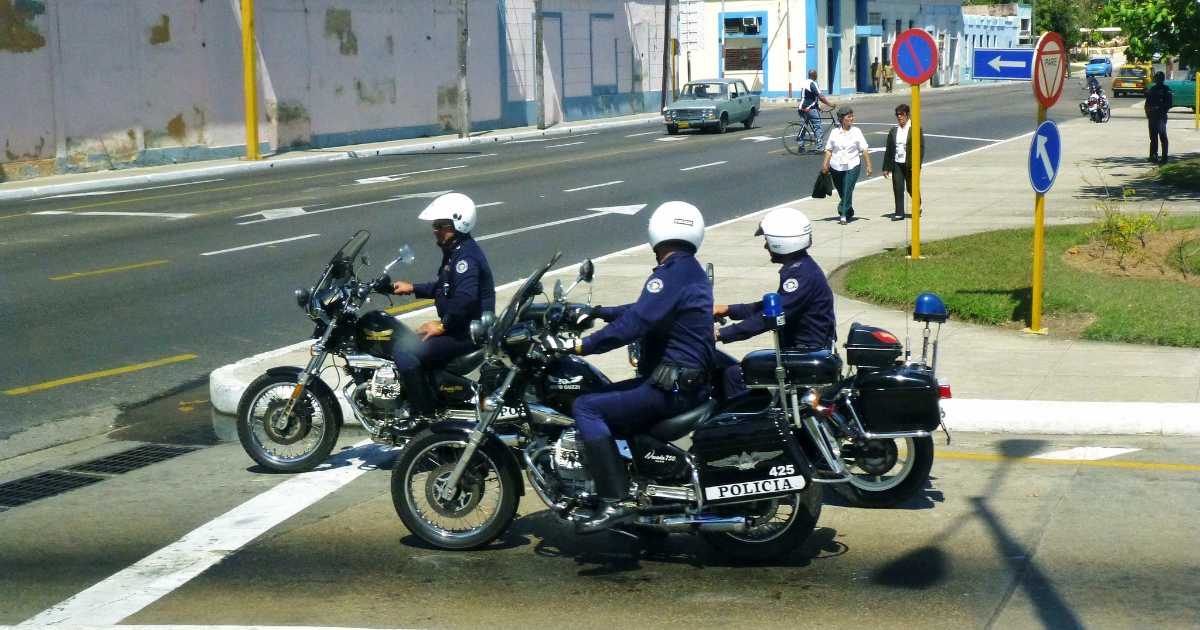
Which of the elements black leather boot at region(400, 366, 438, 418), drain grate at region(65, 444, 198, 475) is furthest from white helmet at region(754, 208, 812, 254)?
drain grate at region(65, 444, 198, 475)

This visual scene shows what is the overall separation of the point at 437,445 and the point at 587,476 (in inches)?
30.3

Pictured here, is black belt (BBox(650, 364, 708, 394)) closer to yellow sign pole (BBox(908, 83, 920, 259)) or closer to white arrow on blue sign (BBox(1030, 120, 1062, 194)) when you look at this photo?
white arrow on blue sign (BBox(1030, 120, 1062, 194))

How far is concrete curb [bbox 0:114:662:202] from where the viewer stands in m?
26.6

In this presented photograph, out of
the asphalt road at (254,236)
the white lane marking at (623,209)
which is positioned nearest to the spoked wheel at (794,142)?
the asphalt road at (254,236)

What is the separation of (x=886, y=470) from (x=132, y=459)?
4829 millimetres

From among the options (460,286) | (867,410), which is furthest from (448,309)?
(867,410)

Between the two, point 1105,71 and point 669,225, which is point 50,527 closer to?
point 669,225

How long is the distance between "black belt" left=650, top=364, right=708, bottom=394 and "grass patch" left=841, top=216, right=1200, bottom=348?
19.4ft

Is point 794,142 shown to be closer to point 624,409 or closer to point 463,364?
point 463,364

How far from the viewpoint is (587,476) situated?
19.5ft

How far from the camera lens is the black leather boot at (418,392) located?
282 inches

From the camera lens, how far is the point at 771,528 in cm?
595

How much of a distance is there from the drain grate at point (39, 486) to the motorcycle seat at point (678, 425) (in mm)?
3882

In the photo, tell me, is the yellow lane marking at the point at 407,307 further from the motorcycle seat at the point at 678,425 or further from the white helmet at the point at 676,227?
the motorcycle seat at the point at 678,425
